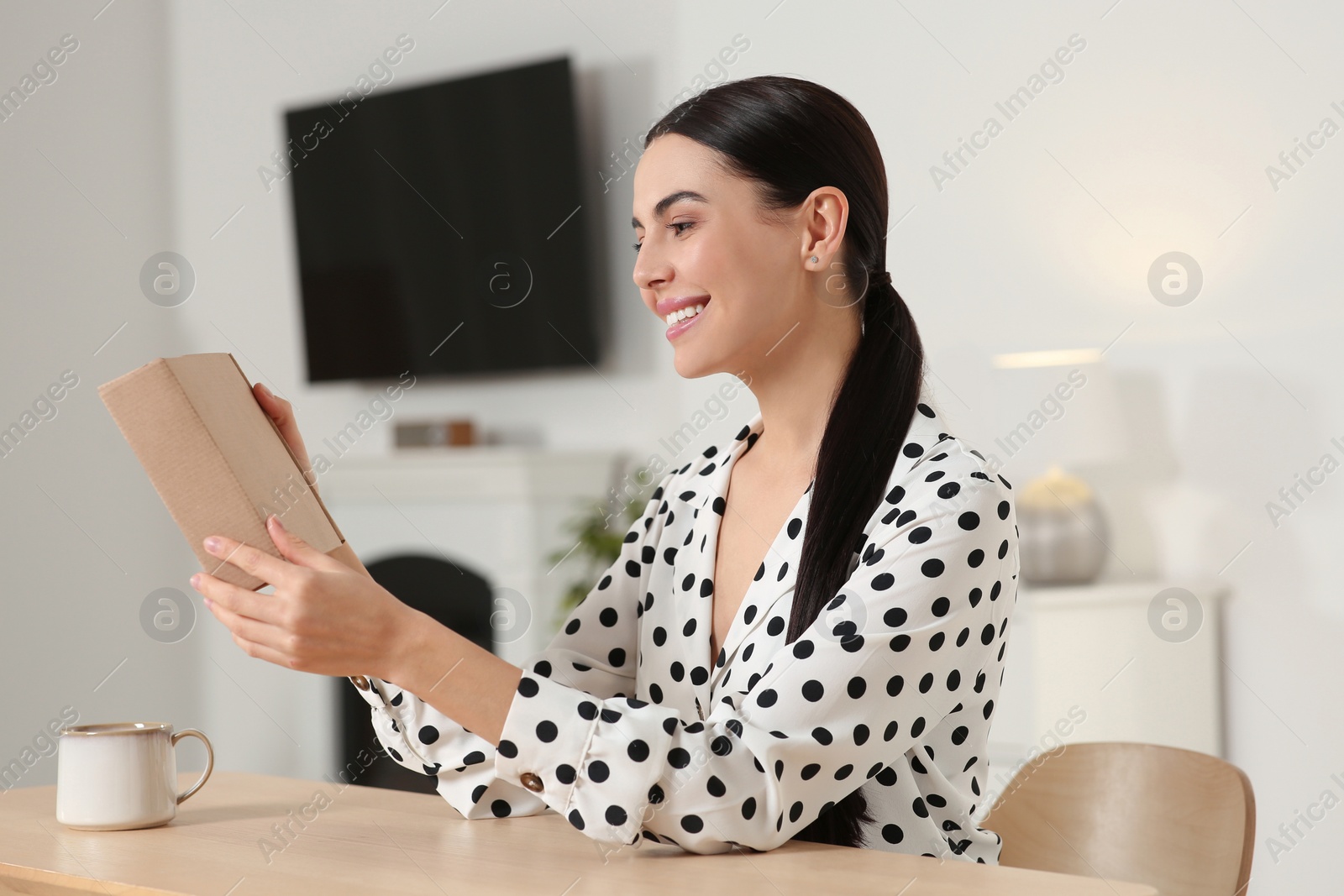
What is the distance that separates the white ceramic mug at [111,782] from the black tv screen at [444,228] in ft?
9.12

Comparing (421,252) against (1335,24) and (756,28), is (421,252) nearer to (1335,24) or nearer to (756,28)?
(756,28)

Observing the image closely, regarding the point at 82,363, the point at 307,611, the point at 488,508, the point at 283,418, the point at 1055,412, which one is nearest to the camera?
the point at 307,611

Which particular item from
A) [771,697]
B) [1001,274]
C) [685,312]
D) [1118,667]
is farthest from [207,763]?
[1001,274]

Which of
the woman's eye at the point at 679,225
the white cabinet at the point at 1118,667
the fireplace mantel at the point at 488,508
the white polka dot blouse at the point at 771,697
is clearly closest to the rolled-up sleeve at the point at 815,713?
the white polka dot blouse at the point at 771,697

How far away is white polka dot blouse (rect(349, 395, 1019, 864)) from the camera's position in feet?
3.23

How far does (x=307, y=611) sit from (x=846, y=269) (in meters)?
0.78

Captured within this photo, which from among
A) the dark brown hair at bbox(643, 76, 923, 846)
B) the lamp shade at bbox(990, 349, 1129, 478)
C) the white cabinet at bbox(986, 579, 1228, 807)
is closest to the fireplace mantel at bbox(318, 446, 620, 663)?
the lamp shade at bbox(990, 349, 1129, 478)

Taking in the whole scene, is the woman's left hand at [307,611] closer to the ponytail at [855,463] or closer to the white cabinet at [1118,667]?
the ponytail at [855,463]

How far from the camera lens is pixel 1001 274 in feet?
9.52

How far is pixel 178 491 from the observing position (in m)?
0.96

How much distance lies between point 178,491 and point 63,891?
1.05ft

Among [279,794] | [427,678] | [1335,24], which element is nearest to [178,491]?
[427,678]

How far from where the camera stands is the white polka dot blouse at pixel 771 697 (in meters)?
0.98

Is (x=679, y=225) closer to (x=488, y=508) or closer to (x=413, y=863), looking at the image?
(x=413, y=863)
